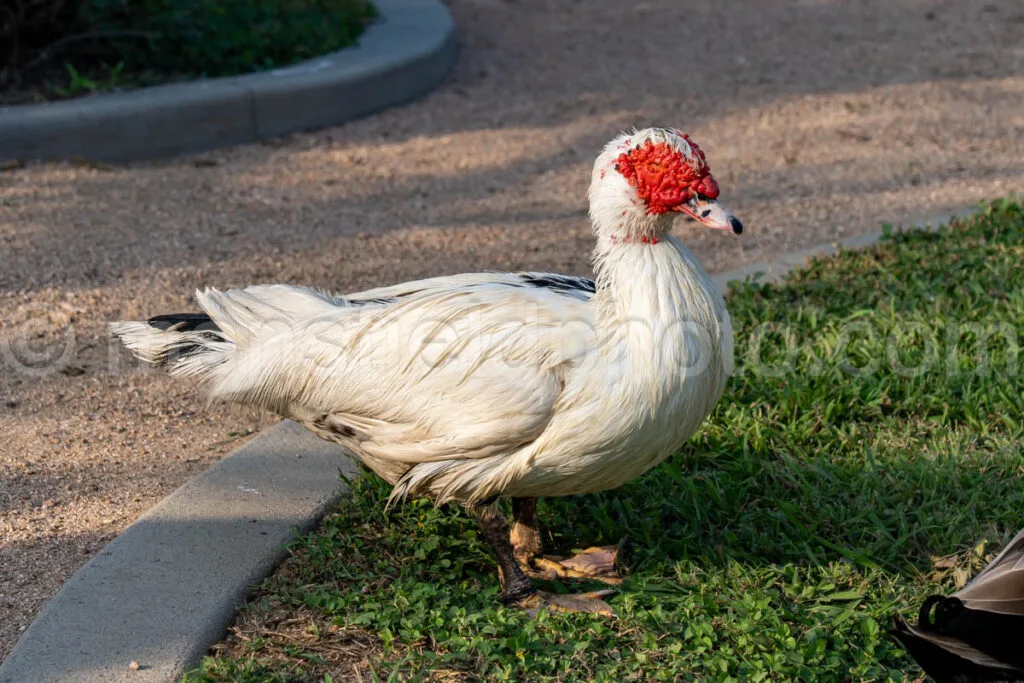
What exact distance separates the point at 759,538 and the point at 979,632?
117cm

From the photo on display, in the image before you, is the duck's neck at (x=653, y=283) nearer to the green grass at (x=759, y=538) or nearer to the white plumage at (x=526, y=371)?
the white plumage at (x=526, y=371)

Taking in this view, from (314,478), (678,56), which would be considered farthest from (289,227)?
(678,56)

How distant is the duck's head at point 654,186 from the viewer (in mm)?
2898

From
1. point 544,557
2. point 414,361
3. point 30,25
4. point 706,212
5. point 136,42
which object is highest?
point 706,212

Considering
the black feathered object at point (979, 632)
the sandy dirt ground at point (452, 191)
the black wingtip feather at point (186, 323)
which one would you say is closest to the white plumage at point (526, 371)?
the black wingtip feather at point (186, 323)

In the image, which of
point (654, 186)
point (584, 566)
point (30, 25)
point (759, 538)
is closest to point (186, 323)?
point (584, 566)

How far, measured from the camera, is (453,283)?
11.1 ft

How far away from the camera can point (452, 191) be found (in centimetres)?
668

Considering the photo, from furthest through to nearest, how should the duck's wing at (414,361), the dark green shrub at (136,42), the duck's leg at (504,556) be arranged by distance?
the dark green shrub at (136,42)
the duck's leg at (504,556)
the duck's wing at (414,361)

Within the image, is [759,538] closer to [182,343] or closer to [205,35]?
[182,343]

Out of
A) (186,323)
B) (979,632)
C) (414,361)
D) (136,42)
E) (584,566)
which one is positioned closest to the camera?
(979,632)

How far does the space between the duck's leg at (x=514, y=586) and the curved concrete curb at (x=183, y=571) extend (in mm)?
626

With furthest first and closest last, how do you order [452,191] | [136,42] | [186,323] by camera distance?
1. [136,42]
2. [452,191]
3. [186,323]

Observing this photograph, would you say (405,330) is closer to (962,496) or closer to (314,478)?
(314,478)
